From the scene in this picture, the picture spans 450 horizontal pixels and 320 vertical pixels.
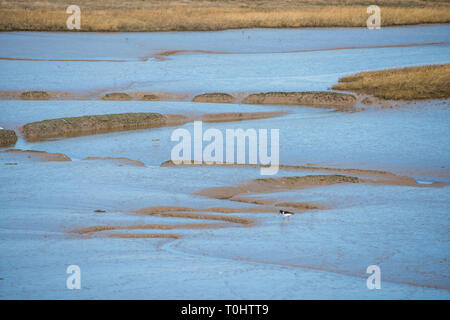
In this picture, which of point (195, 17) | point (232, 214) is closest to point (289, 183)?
point (232, 214)

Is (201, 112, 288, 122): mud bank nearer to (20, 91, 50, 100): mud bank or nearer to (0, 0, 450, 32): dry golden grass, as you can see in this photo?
(20, 91, 50, 100): mud bank

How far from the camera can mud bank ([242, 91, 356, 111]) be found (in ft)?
86.4

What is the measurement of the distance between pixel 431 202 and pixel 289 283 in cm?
561

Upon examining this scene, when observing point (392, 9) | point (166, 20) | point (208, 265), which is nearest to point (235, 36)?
point (166, 20)

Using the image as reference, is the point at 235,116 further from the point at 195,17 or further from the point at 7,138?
the point at 195,17

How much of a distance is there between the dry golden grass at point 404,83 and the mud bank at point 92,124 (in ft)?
28.9

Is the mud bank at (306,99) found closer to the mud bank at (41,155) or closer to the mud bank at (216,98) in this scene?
the mud bank at (216,98)

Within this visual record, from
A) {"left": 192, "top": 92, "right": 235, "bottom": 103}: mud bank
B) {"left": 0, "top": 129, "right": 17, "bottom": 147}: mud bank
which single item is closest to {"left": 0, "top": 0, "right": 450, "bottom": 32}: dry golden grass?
{"left": 192, "top": 92, "right": 235, "bottom": 103}: mud bank

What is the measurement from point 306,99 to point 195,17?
2746 cm

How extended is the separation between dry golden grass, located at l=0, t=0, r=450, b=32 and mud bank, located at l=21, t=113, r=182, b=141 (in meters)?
26.4

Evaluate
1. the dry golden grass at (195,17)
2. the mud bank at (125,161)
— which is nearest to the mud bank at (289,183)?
the mud bank at (125,161)

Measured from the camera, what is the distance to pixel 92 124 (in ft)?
72.0

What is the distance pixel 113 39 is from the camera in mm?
43938
